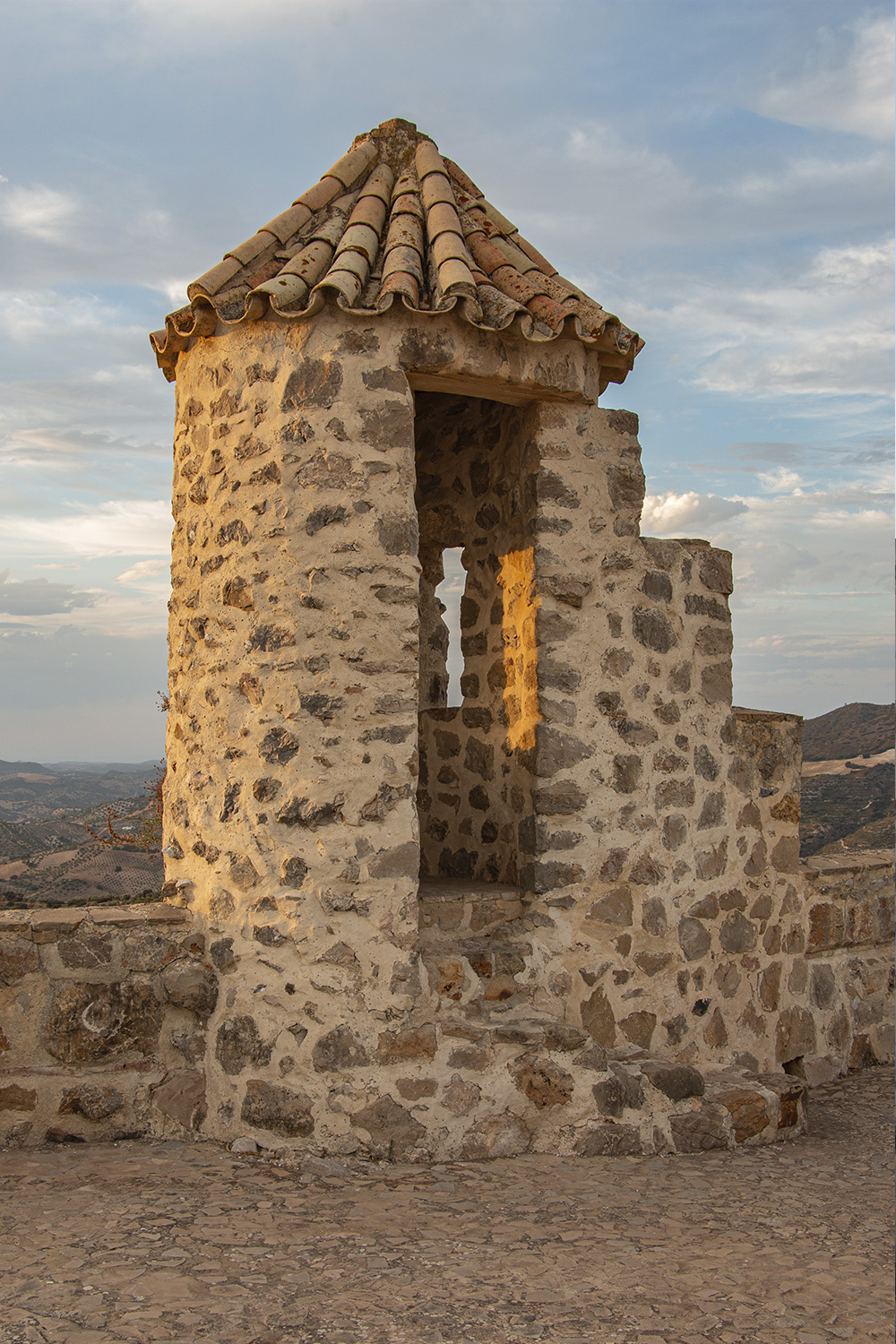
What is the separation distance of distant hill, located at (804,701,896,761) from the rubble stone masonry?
6743 mm

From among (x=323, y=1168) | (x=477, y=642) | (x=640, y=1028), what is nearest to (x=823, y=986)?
(x=640, y=1028)

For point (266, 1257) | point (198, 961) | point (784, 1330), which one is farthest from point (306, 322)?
point (784, 1330)

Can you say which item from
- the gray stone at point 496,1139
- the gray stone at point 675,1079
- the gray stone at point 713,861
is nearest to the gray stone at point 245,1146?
the gray stone at point 496,1139

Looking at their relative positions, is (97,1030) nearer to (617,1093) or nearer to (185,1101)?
(185,1101)

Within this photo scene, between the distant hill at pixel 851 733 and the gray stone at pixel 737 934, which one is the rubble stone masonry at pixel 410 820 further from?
the distant hill at pixel 851 733

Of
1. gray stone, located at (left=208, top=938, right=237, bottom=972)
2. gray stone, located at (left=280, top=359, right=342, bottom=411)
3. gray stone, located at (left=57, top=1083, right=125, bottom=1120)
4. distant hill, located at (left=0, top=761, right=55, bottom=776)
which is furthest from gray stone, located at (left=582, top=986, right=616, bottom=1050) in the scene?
distant hill, located at (left=0, top=761, right=55, bottom=776)

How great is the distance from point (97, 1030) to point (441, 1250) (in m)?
1.78

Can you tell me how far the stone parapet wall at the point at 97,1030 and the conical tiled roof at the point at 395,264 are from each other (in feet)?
8.93

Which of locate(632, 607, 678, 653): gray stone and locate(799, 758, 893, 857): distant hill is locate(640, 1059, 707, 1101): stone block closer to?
locate(632, 607, 678, 653): gray stone

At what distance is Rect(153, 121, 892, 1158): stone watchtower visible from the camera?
4059mm

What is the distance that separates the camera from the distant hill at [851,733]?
11.7 m

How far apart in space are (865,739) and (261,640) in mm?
9759

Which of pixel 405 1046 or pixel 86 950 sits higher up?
pixel 86 950

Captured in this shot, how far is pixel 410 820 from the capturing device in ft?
13.6
